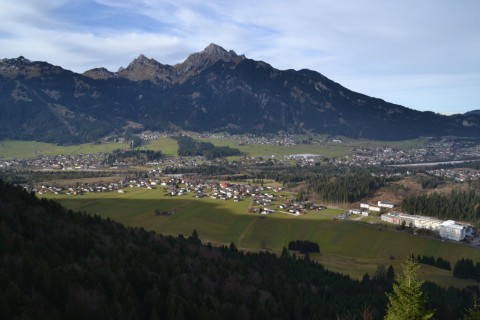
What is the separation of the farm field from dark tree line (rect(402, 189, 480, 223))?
1750 cm

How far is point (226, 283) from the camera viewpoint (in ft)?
118

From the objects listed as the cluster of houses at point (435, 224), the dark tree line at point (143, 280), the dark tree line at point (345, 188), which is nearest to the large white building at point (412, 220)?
the cluster of houses at point (435, 224)

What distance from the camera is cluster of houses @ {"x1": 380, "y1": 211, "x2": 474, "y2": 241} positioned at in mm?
71375

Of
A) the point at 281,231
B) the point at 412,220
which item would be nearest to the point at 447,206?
the point at 412,220

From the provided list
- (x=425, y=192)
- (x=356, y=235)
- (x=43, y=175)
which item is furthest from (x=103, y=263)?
(x=43, y=175)

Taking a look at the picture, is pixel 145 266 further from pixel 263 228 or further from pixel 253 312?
pixel 263 228

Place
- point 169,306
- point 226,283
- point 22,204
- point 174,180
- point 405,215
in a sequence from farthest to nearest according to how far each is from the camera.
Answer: point 174,180
point 405,215
point 22,204
point 226,283
point 169,306

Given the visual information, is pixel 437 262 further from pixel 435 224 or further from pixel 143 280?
pixel 143 280

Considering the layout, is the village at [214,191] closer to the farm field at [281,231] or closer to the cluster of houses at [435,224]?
the farm field at [281,231]

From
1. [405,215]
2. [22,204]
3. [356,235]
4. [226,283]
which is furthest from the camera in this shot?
[405,215]

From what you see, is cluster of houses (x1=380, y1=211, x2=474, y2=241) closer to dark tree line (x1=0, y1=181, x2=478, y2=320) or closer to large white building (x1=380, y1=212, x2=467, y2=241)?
large white building (x1=380, y1=212, x2=467, y2=241)

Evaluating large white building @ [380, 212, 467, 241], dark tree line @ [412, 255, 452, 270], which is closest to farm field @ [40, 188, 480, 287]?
dark tree line @ [412, 255, 452, 270]

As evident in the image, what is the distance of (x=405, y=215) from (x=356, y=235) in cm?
1884

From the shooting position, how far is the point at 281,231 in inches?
2854
